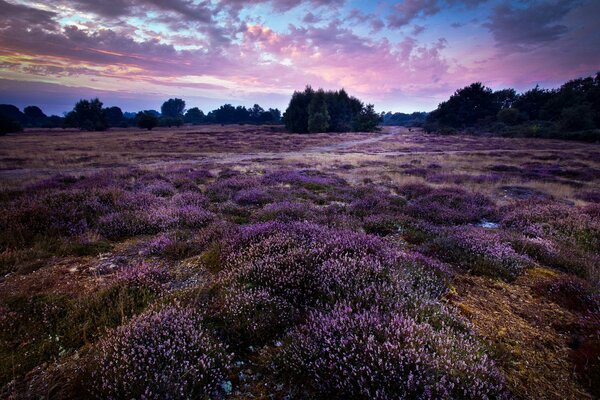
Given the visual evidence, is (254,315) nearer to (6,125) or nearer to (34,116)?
(6,125)

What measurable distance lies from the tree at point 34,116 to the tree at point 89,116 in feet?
234

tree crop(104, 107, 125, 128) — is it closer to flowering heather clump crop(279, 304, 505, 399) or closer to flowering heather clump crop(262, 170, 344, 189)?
flowering heather clump crop(262, 170, 344, 189)

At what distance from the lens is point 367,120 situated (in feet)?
335

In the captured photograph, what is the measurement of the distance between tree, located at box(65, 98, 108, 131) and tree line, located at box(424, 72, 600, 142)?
11418 cm

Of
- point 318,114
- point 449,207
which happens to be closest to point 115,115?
point 318,114

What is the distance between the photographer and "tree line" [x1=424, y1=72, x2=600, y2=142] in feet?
211

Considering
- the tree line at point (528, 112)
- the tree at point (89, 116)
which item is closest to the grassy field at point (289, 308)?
A: the tree line at point (528, 112)

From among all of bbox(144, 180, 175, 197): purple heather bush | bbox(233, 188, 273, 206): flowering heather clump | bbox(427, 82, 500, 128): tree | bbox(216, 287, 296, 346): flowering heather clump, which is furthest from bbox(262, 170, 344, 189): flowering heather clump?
bbox(427, 82, 500, 128): tree

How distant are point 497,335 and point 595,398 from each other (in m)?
1.02

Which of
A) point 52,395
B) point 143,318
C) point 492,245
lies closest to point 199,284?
point 143,318

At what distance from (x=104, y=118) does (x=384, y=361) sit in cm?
12215

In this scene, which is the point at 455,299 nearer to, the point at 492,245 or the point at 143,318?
the point at 492,245

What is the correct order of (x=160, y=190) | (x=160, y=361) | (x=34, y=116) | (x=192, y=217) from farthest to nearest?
1. (x=34, y=116)
2. (x=160, y=190)
3. (x=192, y=217)
4. (x=160, y=361)

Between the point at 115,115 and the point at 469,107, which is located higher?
the point at 469,107
